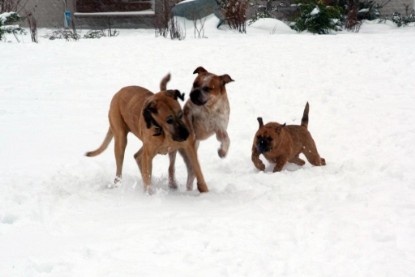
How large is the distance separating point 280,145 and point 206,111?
165cm

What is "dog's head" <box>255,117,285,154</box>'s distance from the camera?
7.32 metres

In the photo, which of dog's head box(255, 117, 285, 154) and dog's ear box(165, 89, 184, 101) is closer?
dog's ear box(165, 89, 184, 101)

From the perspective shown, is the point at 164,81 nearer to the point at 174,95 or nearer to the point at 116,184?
the point at 174,95

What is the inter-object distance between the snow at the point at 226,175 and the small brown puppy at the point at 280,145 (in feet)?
0.99

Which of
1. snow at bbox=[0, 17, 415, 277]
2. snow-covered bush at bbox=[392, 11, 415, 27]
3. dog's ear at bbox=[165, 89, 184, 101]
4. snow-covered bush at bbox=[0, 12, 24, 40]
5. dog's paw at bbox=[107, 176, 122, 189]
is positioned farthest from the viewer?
snow-covered bush at bbox=[392, 11, 415, 27]

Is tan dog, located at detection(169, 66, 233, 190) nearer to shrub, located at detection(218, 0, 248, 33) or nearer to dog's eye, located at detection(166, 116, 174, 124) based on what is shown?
dog's eye, located at detection(166, 116, 174, 124)

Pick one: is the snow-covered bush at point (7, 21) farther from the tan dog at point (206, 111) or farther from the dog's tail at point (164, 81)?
the tan dog at point (206, 111)

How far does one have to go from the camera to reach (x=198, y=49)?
14.9m

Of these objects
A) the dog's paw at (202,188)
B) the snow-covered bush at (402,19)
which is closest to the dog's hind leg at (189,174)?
the dog's paw at (202,188)

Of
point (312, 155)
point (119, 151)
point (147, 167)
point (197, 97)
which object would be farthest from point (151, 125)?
point (312, 155)

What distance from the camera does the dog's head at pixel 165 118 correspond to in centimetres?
561

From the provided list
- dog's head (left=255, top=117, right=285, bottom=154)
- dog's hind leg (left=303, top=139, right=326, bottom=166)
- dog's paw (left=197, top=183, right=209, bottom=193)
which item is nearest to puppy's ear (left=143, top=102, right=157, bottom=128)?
dog's paw (left=197, top=183, right=209, bottom=193)

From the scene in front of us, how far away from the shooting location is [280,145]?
24.5ft

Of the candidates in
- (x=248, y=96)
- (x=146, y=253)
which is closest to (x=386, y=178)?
(x=146, y=253)
